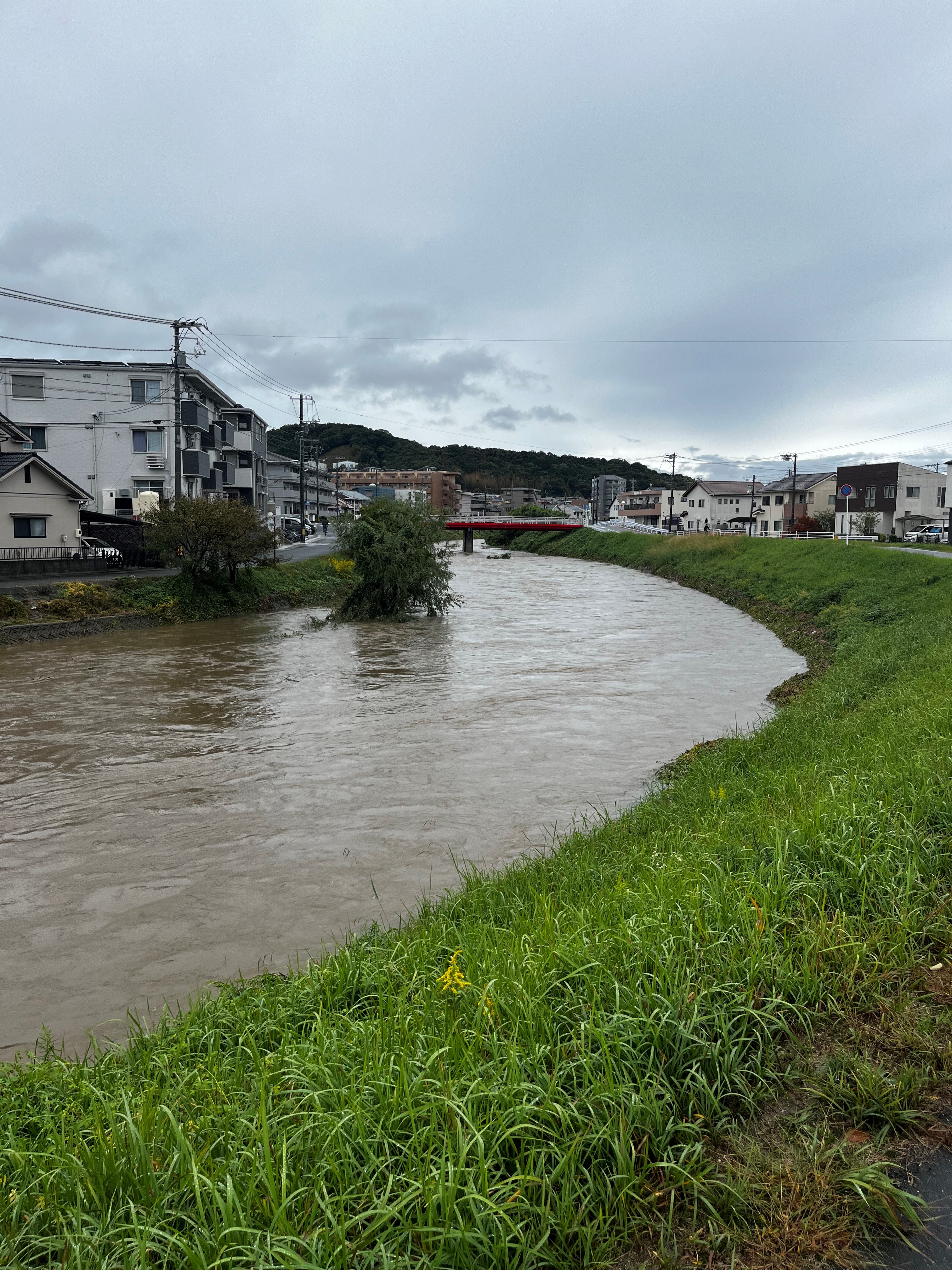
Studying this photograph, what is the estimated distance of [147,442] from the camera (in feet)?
186

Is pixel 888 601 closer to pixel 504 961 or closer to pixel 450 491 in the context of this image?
pixel 504 961

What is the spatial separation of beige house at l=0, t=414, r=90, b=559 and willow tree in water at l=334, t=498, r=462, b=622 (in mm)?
Result: 14444

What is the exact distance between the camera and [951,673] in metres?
11.4

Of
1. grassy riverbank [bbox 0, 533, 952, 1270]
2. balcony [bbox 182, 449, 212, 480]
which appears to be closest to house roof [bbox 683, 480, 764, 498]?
balcony [bbox 182, 449, 212, 480]

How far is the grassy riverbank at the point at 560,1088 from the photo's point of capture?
2648 mm

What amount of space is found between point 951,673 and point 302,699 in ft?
42.3

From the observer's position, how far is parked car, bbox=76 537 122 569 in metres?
39.8

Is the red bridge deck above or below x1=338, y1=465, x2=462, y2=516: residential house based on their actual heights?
below

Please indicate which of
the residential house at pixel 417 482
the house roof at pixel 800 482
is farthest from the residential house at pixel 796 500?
the residential house at pixel 417 482

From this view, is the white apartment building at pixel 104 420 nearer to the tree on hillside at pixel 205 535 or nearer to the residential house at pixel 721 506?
the tree on hillside at pixel 205 535

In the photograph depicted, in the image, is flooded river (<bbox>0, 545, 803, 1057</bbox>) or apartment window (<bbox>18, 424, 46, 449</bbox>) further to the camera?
apartment window (<bbox>18, 424, 46, 449</bbox>)

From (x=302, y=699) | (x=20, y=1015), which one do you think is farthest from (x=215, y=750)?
(x=20, y=1015)

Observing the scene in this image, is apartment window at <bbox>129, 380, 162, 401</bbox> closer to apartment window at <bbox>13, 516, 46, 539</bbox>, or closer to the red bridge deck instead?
apartment window at <bbox>13, 516, 46, 539</bbox>

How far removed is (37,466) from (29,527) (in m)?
2.84
